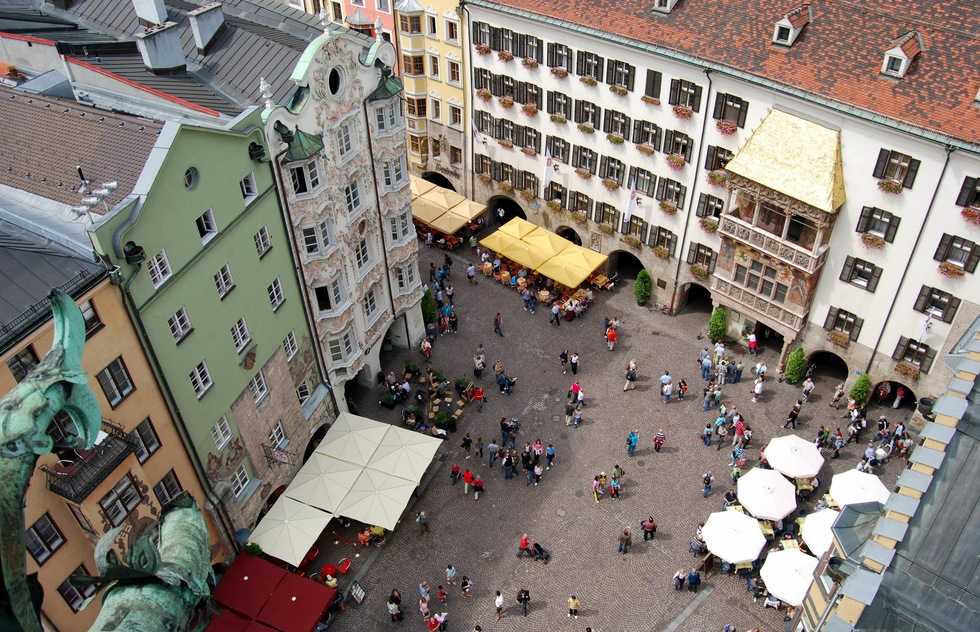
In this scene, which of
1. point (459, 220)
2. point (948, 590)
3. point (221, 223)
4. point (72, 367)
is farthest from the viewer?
point (459, 220)

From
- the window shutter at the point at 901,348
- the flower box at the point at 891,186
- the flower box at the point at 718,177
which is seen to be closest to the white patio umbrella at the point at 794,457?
the window shutter at the point at 901,348

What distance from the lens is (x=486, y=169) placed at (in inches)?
2322

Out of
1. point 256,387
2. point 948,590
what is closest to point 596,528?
point 256,387

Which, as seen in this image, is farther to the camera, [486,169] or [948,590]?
[486,169]

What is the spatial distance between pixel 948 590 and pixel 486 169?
148ft

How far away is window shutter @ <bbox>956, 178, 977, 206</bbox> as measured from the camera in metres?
36.2

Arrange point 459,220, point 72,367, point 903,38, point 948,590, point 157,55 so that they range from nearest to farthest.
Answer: point 72,367
point 948,590
point 157,55
point 903,38
point 459,220

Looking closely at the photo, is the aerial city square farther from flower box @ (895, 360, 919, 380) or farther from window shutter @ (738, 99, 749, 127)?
flower box @ (895, 360, 919, 380)

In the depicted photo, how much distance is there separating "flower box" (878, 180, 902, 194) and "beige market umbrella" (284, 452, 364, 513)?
28528 mm

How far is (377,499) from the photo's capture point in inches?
1494

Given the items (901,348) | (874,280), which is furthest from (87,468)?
(901,348)

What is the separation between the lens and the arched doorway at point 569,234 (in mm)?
57250

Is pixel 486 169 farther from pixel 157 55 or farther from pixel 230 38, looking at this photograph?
pixel 157 55

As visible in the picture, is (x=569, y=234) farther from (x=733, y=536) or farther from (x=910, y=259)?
(x=733, y=536)
